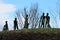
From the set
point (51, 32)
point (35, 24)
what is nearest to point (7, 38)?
point (51, 32)

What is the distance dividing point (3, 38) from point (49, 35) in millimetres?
5136

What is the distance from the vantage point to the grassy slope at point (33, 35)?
28.0m

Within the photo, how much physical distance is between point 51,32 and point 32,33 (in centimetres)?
194

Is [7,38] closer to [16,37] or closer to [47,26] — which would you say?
[16,37]

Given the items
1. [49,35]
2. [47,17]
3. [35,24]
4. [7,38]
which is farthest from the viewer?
[35,24]

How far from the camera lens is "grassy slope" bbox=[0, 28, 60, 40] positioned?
27984 millimetres

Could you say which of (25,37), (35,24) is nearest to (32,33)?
(25,37)

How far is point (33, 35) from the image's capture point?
28.7 metres

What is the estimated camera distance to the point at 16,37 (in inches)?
1158

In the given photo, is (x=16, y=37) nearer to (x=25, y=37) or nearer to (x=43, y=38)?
(x=25, y=37)

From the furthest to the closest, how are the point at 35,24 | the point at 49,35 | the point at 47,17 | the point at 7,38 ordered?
the point at 35,24 → the point at 47,17 → the point at 7,38 → the point at 49,35

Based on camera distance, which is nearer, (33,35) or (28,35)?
(33,35)

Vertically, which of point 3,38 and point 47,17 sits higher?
point 47,17

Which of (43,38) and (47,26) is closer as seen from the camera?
(43,38)
